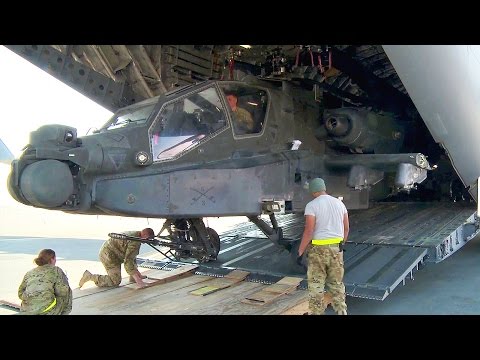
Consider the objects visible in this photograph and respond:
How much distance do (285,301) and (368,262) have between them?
1363mm

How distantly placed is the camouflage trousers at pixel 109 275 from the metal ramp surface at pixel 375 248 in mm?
895

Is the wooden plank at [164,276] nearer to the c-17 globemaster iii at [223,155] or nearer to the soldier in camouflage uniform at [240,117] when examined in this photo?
the c-17 globemaster iii at [223,155]

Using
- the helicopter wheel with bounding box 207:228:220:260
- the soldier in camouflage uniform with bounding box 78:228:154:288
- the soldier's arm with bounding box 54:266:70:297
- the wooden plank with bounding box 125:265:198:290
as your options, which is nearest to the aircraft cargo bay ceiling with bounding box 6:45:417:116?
the helicopter wheel with bounding box 207:228:220:260

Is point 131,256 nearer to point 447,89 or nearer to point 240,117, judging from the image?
point 240,117

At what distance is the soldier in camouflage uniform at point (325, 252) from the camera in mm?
4496

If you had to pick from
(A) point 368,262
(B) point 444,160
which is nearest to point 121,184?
(A) point 368,262

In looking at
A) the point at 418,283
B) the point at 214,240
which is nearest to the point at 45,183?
the point at 214,240

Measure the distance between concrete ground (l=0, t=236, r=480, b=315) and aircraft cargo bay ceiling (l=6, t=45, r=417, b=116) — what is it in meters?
3.08

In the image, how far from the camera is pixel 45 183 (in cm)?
397

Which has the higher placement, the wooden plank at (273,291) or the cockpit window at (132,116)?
the cockpit window at (132,116)

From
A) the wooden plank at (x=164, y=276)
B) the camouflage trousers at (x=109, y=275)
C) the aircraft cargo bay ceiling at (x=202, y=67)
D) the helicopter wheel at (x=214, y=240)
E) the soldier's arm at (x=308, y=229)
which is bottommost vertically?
the wooden plank at (x=164, y=276)

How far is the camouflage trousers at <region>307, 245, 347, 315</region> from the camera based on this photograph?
448 centimetres

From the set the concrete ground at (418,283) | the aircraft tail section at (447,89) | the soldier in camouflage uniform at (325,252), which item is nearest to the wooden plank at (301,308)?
the soldier in camouflage uniform at (325,252)

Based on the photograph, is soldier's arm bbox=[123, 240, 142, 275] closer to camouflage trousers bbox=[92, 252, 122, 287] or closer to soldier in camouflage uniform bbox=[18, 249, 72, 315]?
camouflage trousers bbox=[92, 252, 122, 287]
